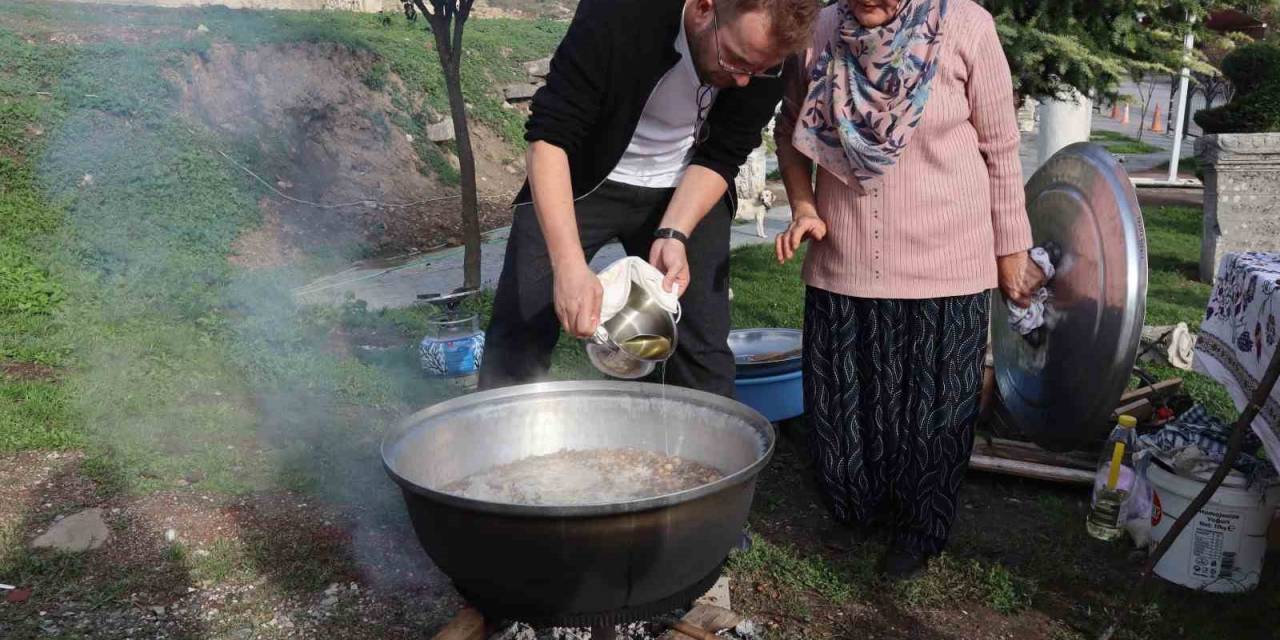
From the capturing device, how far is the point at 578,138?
8.03 ft

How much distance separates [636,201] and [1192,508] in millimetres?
1742

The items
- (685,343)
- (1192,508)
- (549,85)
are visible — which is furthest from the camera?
(685,343)

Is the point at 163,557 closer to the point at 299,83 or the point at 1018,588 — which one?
the point at 1018,588

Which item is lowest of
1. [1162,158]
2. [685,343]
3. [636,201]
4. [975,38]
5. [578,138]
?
[1162,158]

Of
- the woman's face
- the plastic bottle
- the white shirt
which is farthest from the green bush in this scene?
the white shirt

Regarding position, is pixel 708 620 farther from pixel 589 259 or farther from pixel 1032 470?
pixel 1032 470

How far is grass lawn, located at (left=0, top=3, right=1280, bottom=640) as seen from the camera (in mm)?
3027

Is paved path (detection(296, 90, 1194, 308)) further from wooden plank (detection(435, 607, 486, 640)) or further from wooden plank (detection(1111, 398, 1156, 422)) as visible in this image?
wooden plank (detection(435, 607, 486, 640))

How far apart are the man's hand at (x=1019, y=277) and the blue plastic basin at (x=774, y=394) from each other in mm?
1108

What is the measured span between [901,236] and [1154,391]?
6.26 feet

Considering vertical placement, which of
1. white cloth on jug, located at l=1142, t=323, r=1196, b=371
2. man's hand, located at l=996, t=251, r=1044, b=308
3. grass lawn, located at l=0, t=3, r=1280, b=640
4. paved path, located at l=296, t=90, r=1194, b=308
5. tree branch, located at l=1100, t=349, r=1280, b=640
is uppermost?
man's hand, located at l=996, t=251, r=1044, b=308

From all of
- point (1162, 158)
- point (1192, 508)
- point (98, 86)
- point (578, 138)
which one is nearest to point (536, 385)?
point (578, 138)

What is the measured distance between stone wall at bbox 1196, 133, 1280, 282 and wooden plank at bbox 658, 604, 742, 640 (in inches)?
251

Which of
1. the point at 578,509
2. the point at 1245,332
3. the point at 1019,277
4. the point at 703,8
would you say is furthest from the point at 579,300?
the point at 1245,332
